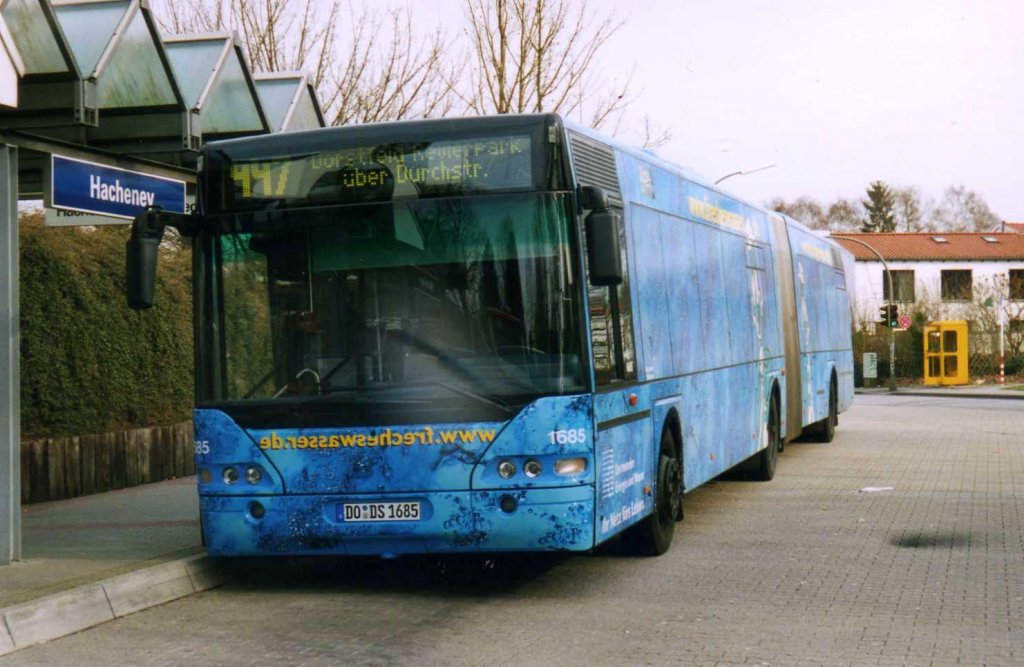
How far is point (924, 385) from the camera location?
5619cm

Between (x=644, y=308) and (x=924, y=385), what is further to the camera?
(x=924, y=385)

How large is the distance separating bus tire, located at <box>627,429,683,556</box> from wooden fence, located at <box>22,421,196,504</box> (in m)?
6.37

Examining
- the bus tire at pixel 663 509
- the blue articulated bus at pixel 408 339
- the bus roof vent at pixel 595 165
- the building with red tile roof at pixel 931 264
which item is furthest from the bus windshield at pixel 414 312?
the building with red tile roof at pixel 931 264

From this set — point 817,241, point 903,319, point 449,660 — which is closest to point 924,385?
point 903,319

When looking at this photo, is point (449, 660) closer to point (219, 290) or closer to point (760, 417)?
point (219, 290)

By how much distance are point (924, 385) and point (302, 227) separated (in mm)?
50736

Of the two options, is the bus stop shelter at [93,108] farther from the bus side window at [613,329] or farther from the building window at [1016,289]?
the building window at [1016,289]

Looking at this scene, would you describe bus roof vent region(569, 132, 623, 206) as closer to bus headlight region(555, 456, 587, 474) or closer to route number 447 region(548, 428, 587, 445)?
route number 447 region(548, 428, 587, 445)

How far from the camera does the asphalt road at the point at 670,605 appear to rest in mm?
6953

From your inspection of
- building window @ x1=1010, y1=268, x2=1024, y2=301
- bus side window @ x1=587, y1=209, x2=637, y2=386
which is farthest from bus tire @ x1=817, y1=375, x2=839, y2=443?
building window @ x1=1010, y1=268, x2=1024, y2=301

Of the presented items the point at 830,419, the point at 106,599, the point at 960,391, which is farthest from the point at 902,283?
the point at 106,599

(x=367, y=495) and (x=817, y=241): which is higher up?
(x=817, y=241)

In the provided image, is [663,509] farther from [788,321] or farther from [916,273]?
[916,273]

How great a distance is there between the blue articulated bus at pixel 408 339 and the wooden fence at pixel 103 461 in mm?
5530
